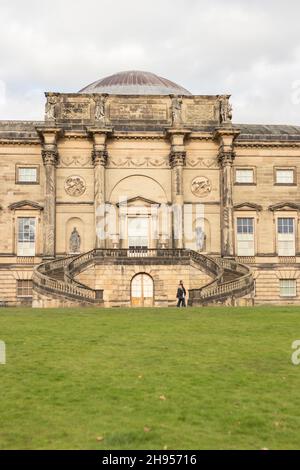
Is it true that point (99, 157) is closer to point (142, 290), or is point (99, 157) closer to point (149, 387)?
point (142, 290)

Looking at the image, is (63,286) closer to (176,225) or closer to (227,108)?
(176,225)

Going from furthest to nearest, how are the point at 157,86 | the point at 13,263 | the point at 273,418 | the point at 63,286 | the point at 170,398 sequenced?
the point at 157,86
the point at 13,263
the point at 63,286
the point at 170,398
the point at 273,418

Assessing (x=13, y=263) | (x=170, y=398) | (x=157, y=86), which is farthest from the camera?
(x=157, y=86)

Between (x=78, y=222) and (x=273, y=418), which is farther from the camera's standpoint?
(x=78, y=222)

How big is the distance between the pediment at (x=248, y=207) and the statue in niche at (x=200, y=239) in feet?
10.4

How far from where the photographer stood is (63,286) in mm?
35438

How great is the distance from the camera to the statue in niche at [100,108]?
4666 centimetres

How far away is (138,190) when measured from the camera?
47500 mm

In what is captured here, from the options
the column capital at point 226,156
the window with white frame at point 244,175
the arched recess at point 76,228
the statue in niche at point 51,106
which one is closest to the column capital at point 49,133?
the statue in niche at point 51,106

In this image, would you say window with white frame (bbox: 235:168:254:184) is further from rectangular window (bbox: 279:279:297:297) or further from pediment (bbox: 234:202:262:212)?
rectangular window (bbox: 279:279:297:297)

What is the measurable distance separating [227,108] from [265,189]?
669 centimetres

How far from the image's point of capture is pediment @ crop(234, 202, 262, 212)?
47.9 m

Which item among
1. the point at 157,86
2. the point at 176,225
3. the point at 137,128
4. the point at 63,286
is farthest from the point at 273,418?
the point at 157,86

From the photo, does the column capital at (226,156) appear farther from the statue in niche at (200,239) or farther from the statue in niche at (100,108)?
the statue in niche at (100,108)
